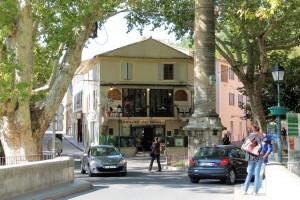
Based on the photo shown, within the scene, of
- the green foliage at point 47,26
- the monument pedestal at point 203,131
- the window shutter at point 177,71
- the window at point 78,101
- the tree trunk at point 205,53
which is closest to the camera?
the green foliage at point 47,26

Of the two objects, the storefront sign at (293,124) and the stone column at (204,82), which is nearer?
the storefront sign at (293,124)

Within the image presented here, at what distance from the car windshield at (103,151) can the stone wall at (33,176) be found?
7.75 m

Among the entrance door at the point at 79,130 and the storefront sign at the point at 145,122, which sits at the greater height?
the storefront sign at the point at 145,122

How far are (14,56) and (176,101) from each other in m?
35.9

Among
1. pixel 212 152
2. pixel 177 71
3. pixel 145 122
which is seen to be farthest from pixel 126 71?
pixel 212 152

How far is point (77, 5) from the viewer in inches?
776

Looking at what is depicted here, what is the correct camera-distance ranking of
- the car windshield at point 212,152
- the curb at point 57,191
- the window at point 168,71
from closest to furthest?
1. the curb at point 57,191
2. the car windshield at point 212,152
3. the window at point 168,71

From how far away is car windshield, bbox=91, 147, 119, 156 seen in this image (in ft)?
83.7

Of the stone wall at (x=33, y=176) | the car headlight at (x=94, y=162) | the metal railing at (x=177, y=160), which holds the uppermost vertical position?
the stone wall at (x=33, y=176)

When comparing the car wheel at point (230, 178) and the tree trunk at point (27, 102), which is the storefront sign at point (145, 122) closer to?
the tree trunk at point (27, 102)

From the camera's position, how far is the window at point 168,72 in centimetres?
5312

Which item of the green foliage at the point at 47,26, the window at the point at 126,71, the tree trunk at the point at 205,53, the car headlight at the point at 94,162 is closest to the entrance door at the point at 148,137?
the window at the point at 126,71

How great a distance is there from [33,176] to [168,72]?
39124 mm

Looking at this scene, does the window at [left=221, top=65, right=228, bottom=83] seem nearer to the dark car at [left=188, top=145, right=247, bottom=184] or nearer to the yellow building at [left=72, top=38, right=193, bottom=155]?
the yellow building at [left=72, top=38, right=193, bottom=155]
